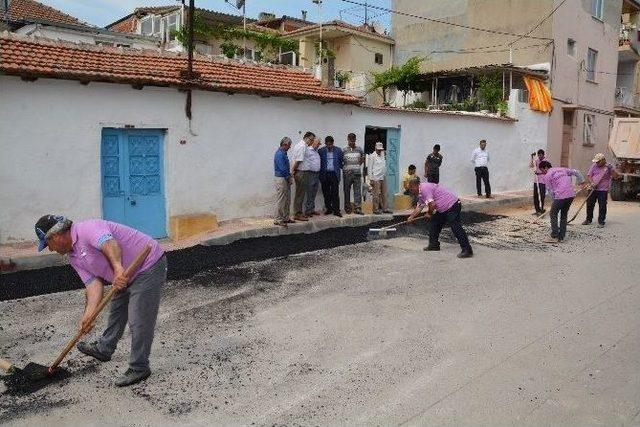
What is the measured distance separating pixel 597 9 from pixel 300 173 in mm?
19398

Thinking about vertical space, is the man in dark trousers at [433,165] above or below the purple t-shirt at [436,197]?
above

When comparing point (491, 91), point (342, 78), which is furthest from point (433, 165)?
point (342, 78)

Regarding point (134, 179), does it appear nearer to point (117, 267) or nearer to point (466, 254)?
point (466, 254)

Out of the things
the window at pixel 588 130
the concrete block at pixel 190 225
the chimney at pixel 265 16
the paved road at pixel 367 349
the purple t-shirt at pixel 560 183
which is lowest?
the paved road at pixel 367 349

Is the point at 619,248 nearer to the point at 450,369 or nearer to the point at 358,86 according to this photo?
the point at 450,369

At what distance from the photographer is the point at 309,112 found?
482 inches

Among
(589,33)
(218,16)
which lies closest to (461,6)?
(589,33)

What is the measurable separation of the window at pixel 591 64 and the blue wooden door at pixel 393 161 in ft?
43.9

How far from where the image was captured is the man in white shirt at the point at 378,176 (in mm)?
12398

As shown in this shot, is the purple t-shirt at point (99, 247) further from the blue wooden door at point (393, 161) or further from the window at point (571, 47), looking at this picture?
the window at point (571, 47)

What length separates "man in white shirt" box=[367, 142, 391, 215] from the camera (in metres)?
12.4

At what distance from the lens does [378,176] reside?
1248cm

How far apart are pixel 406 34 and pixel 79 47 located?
64.9ft

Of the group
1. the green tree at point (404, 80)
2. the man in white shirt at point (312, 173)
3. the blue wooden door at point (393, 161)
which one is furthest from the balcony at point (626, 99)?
the man in white shirt at point (312, 173)
